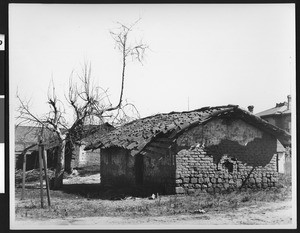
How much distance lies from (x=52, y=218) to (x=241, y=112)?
6.37 meters

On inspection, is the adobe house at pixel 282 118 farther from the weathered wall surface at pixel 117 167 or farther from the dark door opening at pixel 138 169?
the weathered wall surface at pixel 117 167

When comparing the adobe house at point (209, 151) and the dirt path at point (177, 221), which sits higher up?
the adobe house at point (209, 151)

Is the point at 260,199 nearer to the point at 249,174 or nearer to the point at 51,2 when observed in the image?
the point at 249,174

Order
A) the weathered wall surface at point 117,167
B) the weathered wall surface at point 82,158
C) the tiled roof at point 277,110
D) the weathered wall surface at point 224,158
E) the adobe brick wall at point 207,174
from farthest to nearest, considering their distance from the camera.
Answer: the weathered wall surface at point 82,158 → the weathered wall surface at point 117,167 → the weathered wall surface at point 224,158 → the adobe brick wall at point 207,174 → the tiled roof at point 277,110

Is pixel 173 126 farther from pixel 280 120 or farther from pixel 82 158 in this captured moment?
pixel 82 158

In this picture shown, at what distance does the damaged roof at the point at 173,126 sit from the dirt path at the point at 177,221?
89.6 inches

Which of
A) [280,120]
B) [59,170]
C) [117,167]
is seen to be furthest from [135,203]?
[280,120]

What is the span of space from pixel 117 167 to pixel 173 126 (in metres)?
3.79

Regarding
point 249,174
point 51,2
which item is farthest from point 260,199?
point 51,2

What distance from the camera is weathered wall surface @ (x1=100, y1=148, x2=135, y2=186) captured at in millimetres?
14406

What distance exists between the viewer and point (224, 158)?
12656 mm

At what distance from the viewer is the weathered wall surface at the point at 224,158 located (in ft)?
40.3

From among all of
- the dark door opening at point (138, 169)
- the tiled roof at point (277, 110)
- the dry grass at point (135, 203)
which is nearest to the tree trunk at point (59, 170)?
the dry grass at point (135, 203)

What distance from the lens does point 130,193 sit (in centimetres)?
1276
